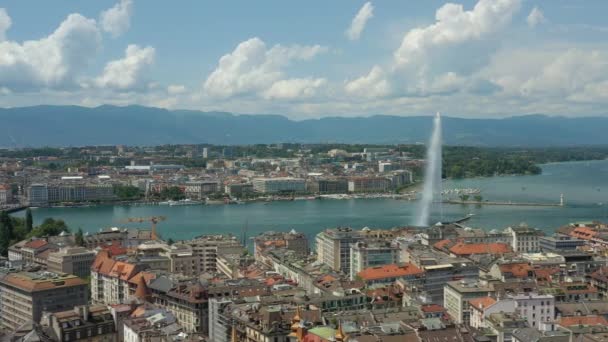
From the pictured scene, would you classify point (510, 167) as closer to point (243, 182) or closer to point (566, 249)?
point (243, 182)

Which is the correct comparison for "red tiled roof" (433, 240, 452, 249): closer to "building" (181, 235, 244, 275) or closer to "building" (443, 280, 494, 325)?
"building" (181, 235, 244, 275)

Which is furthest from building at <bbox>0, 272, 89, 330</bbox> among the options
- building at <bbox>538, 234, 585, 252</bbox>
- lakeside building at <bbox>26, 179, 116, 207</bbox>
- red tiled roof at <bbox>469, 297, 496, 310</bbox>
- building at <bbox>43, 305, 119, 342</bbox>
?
lakeside building at <bbox>26, 179, 116, 207</bbox>

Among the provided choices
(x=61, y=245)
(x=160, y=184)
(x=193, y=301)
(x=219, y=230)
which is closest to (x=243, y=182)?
(x=160, y=184)

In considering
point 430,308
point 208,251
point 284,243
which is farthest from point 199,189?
point 430,308

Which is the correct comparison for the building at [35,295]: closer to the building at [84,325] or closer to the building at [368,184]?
the building at [84,325]

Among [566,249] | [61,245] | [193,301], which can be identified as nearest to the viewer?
[193,301]

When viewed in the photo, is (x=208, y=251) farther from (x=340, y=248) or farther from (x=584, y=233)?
(x=584, y=233)
